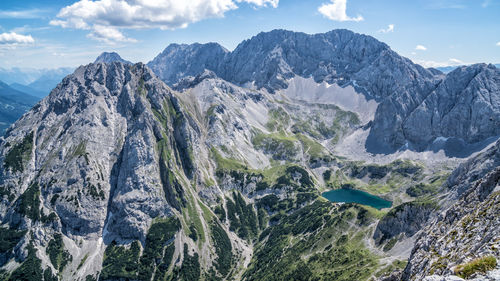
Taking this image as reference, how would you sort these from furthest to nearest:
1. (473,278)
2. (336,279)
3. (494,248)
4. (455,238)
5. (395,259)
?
(336,279) < (395,259) < (455,238) < (494,248) < (473,278)

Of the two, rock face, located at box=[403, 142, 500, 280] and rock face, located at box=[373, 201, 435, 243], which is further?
rock face, located at box=[373, 201, 435, 243]

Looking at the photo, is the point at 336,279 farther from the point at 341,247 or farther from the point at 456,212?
the point at 456,212

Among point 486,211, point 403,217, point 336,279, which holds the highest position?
point 486,211

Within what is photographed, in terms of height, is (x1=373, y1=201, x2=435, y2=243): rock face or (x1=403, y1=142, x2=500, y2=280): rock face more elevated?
(x1=403, y1=142, x2=500, y2=280): rock face

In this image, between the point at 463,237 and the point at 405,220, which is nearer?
the point at 463,237

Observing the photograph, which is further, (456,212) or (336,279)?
(336,279)

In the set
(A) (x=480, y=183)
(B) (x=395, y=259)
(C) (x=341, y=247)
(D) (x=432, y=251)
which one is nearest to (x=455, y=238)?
(D) (x=432, y=251)

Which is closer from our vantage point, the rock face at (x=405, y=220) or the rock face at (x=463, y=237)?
the rock face at (x=463, y=237)

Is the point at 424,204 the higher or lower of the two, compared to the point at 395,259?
higher

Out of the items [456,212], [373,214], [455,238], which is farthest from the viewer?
[373,214]

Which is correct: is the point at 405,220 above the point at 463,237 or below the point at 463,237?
below

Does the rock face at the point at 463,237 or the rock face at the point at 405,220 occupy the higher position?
the rock face at the point at 463,237
